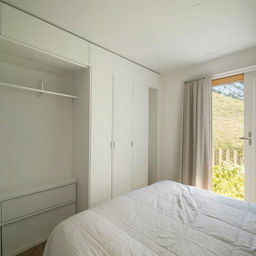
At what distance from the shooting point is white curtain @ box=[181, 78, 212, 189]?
2516mm

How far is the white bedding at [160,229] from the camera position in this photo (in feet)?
2.97

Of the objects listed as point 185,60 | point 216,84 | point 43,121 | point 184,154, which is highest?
point 185,60

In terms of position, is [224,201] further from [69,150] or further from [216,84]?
[69,150]

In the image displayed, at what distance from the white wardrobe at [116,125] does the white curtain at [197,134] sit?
2.29 feet

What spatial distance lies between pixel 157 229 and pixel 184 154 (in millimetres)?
1869

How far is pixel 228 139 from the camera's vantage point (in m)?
2.44

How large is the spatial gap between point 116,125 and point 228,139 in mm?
1758

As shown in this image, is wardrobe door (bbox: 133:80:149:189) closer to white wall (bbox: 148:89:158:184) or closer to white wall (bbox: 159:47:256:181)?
white wall (bbox: 148:89:158:184)

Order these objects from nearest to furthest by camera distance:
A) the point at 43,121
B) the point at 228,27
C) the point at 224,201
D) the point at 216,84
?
the point at 224,201
the point at 228,27
the point at 43,121
the point at 216,84

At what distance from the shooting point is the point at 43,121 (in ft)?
7.00

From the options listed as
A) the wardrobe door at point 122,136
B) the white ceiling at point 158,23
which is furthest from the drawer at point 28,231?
the white ceiling at point 158,23

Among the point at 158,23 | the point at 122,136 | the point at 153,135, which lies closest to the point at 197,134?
the point at 153,135

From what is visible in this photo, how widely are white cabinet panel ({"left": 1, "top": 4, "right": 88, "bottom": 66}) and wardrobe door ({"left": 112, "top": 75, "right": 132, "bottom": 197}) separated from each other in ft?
2.09

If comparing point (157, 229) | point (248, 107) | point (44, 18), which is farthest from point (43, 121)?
point (248, 107)
